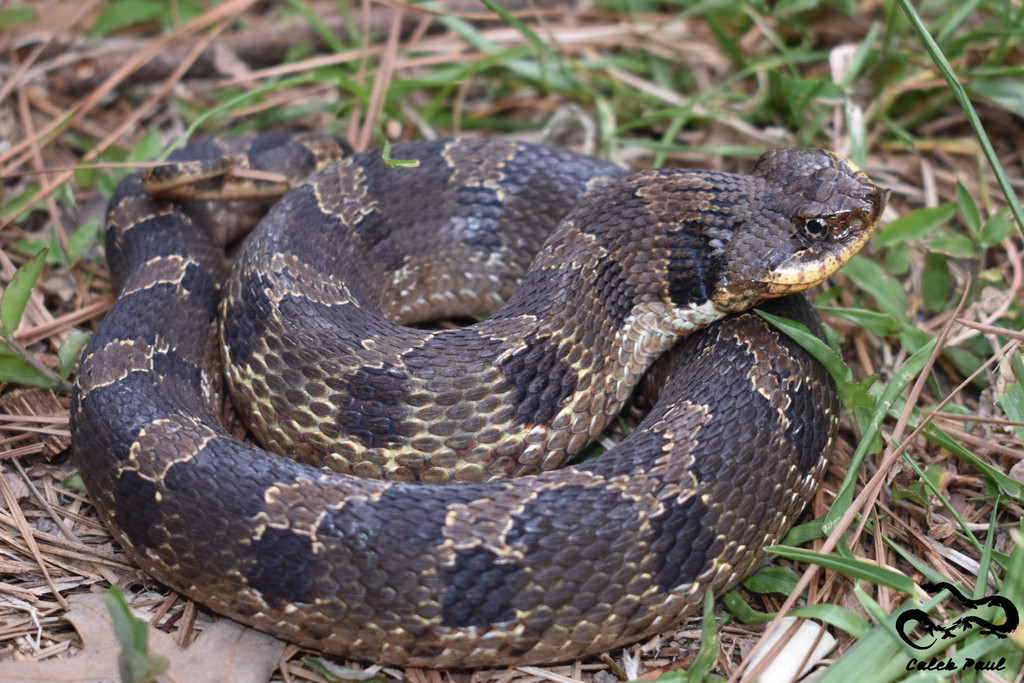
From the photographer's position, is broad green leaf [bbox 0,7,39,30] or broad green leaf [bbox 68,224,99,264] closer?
broad green leaf [bbox 68,224,99,264]

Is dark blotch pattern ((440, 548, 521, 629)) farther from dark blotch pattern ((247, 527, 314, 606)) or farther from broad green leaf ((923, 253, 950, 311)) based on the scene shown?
broad green leaf ((923, 253, 950, 311))

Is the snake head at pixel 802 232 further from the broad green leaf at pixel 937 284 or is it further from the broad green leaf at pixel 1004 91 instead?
the broad green leaf at pixel 1004 91

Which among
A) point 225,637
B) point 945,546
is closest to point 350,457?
point 225,637

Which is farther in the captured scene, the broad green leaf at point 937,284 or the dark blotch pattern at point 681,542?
the broad green leaf at point 937,284

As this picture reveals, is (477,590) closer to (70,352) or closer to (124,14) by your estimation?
(70,352)

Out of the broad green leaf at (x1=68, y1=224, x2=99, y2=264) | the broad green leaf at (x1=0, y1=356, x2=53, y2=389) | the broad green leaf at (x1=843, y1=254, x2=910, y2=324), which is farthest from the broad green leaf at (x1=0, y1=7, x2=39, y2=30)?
the broad green leaf at (x1=843, y1=254, x2=910, y2=324)

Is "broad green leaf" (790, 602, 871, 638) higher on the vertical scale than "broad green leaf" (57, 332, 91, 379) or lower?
lower

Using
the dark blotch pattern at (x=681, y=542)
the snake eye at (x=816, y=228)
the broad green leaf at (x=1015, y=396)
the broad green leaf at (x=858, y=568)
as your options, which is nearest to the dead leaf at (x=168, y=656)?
the dark blotch pattern at (x=681, y=542)
